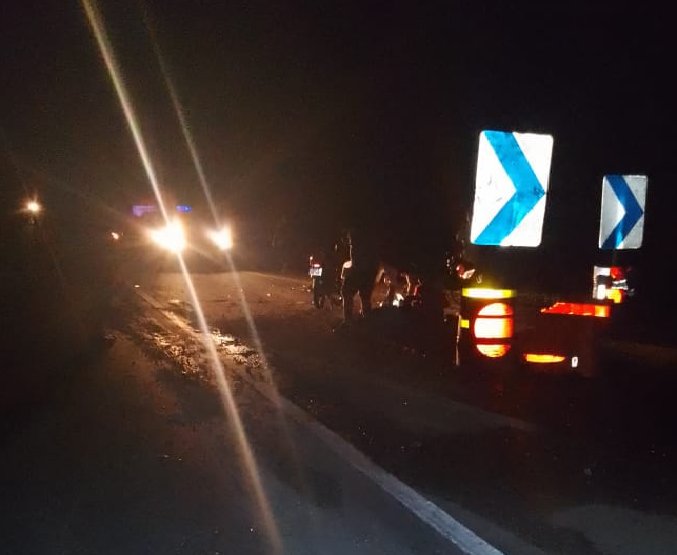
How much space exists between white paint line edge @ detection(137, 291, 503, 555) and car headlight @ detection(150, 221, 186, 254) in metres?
25.5

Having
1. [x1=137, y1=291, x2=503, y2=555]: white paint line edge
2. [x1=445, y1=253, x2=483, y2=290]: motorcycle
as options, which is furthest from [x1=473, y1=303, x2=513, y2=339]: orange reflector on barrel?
[x1=137, y1=291, x2=503, y2=555]: white paint line edge

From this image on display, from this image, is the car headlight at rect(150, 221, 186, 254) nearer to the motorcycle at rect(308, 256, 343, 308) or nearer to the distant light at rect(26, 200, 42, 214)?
the distant light at rect(26, 200, 42, 214)

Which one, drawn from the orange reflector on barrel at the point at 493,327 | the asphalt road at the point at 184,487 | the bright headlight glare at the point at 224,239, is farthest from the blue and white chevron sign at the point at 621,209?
the bright headlight glare at the point at 224,239

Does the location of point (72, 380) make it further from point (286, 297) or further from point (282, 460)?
point (286, 297)

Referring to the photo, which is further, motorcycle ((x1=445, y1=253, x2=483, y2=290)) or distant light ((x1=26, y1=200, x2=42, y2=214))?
distant light ((x1=26, y1=200, x2=42, y2=214))

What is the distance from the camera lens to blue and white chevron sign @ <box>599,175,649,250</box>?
18.5 ft

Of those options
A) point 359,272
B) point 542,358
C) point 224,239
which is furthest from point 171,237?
point 542,358

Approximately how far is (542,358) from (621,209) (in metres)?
1.37

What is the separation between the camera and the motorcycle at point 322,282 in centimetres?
1514

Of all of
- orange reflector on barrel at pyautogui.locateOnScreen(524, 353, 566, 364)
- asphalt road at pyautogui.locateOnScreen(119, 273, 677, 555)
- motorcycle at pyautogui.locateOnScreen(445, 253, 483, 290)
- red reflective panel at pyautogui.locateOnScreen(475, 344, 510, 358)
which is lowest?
asphalt road at pyautogui.locateOnScreen(119, 273, 677, 555)

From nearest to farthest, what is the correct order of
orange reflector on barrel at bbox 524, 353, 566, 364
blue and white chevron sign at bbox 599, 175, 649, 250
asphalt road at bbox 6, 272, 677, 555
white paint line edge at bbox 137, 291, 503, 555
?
1. white paint line edge at bbox 137, 291, 503, 555
2. asphalt road at bbox 6, 272, 677, 555
3. blue and white chevron sign at bbox 599, 175, 649, 250
4. orange reflector on barrel at bbox 524, 353, 566, 364

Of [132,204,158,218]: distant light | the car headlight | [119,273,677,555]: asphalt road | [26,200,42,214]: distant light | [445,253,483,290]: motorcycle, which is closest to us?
[119,273,677,555]: asphalt road

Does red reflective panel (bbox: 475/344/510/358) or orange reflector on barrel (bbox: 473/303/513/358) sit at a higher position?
orange reflector on barrel (bbox: 473/303/513/358)

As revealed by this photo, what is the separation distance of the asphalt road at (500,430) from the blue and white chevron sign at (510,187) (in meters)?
1.25
